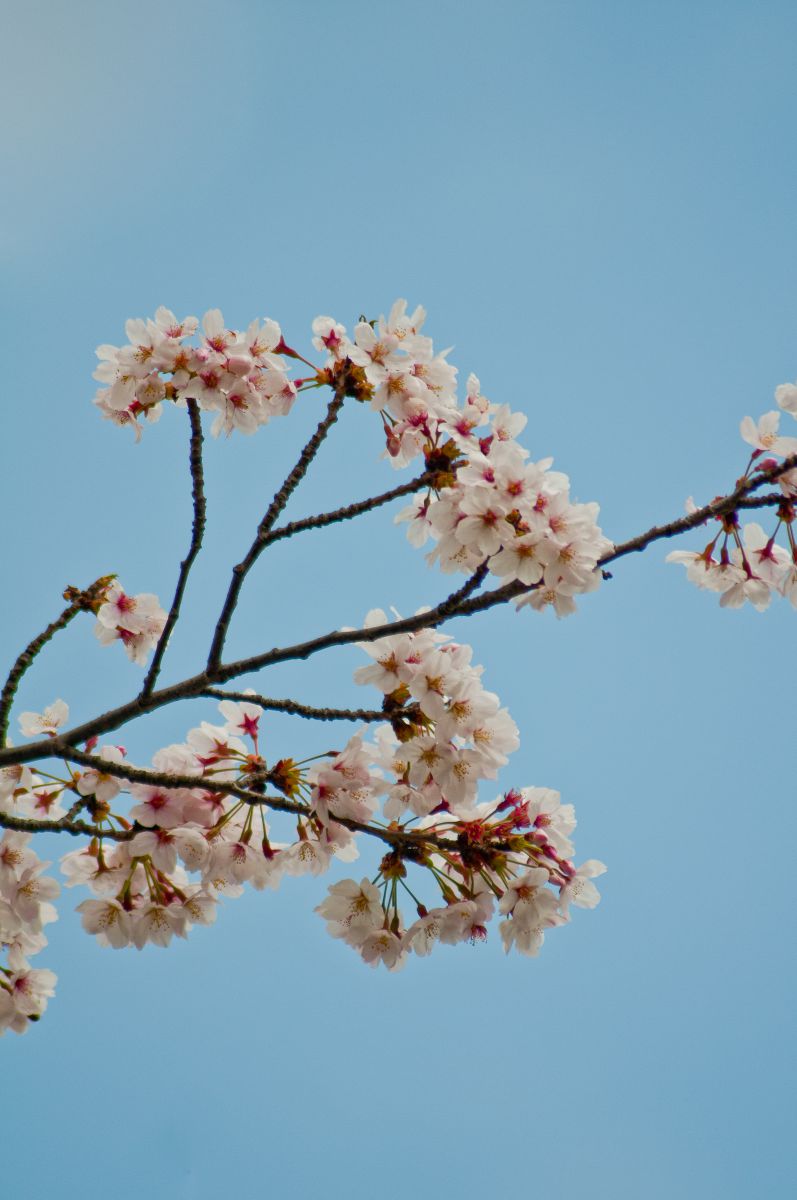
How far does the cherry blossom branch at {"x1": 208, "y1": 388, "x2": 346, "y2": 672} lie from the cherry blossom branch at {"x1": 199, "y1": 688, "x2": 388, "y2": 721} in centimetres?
11

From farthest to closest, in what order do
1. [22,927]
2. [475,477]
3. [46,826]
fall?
[22,927], [46,826], [475,477]

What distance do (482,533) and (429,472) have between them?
0.50 m

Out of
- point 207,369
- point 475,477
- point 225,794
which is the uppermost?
point 207,369

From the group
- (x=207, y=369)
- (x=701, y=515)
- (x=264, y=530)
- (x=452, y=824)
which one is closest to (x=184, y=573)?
(x=264, y=530)

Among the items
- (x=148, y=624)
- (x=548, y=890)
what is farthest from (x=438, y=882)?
(x=148, y=624)

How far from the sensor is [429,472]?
149 inches

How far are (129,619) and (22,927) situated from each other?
1486 mm

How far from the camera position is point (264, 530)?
3.68 m

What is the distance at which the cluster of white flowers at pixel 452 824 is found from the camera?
3.65m

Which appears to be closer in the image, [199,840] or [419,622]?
[419,622]

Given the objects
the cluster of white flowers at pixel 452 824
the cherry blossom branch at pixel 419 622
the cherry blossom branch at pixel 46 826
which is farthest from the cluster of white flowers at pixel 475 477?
the cherry blossom branch at pixel 46 826

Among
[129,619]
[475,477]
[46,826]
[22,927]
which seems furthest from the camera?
[22,927]

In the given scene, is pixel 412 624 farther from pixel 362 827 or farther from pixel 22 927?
pixel 22 927

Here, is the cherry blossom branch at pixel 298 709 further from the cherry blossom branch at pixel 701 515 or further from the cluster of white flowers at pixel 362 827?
the cherry blossom branch at pixel 701 515
